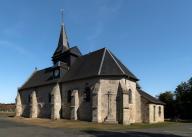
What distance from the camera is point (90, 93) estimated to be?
117ft

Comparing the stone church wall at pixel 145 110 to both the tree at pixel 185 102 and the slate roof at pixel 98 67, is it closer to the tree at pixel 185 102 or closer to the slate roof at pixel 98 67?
the slate roof at pixel 98 67

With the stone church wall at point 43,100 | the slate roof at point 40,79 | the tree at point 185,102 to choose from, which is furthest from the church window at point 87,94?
the tree at point 185,102

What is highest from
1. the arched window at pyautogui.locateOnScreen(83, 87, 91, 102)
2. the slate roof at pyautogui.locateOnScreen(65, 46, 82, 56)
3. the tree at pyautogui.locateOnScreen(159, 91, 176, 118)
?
the slate roof at pyautogui.locateOnScreen(65, 46, 82, 56)

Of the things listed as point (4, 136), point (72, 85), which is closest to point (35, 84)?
A: point (72, 85)

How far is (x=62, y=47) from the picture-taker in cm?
4900

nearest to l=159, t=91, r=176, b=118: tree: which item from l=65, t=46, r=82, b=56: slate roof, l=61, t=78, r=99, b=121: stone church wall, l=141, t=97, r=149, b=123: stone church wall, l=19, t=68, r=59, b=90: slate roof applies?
l=141, t=97, r=149, b=123: stone church wall

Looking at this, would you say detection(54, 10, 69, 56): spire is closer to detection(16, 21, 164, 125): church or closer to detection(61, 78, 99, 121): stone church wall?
detection(16, 21, 164, 125): church

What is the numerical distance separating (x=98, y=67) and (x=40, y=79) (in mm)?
16185

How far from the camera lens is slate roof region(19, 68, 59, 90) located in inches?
1766

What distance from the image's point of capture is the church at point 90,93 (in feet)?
111

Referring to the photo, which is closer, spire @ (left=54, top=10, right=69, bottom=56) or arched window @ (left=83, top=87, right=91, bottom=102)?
arched window @ (left=83, top=87, right=91, bottom=102)

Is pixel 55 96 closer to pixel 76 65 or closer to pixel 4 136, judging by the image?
pixel 76 65

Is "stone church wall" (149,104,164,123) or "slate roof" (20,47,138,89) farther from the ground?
"slate roof" (20,47,138,89)

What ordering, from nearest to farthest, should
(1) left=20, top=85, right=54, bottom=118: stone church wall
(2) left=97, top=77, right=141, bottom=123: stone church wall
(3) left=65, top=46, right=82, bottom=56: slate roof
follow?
(2) left=97, top=77, right=141, bottom=123: stone church wall, (1) left=20, top=85, right=54, bottom=118: stone church wall, (3) left=65, top=46, right=82, bottom=56: slate roof
